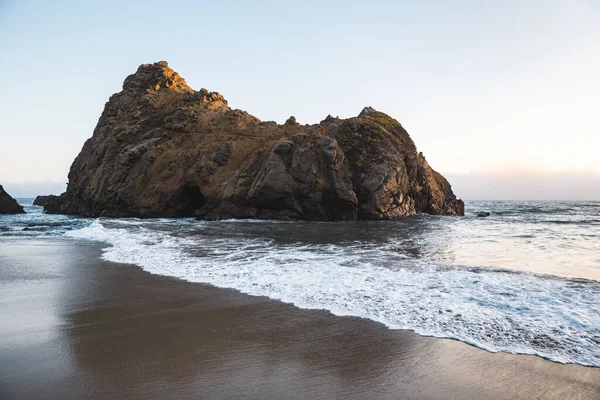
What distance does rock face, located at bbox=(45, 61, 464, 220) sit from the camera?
3294cm

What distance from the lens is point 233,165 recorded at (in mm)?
38156

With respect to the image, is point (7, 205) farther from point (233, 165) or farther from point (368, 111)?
point (368, 111)

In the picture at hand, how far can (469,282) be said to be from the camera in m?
8.92

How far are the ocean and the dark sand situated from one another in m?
0.62

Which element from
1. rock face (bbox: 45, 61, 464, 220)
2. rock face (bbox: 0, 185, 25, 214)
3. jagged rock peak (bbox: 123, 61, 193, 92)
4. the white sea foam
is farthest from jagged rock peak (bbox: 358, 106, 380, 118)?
rock face (bbox: 0, 185, 25, 214)

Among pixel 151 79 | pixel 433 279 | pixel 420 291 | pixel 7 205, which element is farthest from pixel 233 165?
pixel 420 291

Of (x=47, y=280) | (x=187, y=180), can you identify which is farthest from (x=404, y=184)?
(x=47, y=280)

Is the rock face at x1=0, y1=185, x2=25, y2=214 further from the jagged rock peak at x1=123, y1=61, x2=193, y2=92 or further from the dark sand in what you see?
the dark sand

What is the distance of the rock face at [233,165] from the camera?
32.9 metres

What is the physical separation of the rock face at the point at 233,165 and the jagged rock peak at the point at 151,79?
17 centimetres

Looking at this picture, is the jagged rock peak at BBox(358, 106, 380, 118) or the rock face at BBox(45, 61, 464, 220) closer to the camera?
the rock face at BBox(45, 61, 464, 220)

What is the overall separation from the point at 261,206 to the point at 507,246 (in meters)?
21.4

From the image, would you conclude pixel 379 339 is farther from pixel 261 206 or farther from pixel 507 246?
pixel 261 206

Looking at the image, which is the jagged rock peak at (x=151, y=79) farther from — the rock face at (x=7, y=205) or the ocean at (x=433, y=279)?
the ocean at (x=433, y=279)
